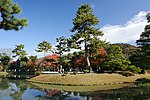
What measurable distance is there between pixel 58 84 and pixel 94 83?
5490 mm

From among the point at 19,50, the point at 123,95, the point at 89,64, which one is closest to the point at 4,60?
the point at 19,50

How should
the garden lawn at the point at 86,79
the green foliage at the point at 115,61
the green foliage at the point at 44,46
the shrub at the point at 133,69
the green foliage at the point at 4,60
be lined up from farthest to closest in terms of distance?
1. the green foliage at the point at 4,60
2. the green foliage at the point at 44,46
3. the shrub at the point at 133,69
4. the green foliage at the point at 115,61
5. the garden lawn at the point at 86,79

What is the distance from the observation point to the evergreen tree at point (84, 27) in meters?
39.8

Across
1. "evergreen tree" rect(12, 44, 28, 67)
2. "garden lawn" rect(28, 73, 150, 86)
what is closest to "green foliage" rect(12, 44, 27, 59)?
"evergreen tree" rect(12, 44, 28, 67)

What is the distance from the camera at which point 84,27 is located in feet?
133

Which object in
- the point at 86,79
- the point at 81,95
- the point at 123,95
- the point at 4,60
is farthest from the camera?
the point at 4,60

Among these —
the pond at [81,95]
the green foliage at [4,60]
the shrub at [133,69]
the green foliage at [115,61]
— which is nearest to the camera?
the pond at [81,95]

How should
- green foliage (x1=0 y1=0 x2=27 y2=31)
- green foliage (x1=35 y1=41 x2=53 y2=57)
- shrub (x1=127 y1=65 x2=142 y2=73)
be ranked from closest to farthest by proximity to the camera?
1. green foliage (x1=0 y1=0 x2=27 y2=31)
2. shrub (x1=127 y1=65 x2=142 y2=73)
3. green foliage (x1=35 y1=41 x2=53 y2=57)

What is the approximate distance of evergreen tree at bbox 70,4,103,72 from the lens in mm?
39781

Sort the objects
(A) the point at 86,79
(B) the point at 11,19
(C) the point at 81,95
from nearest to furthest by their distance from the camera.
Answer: (B) the point at 11,19, (C) the point at 81,95, (A) the point at 86,79

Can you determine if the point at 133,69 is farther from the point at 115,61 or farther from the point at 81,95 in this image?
the point at 81,95

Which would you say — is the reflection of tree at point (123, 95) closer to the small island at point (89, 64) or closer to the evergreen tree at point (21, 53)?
the small island at point (89, 64)

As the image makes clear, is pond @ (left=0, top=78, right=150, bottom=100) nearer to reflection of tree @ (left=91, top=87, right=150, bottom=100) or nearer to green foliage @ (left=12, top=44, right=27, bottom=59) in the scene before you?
reflection of tree @ (left=91, top=87, right=150, bottom=100)

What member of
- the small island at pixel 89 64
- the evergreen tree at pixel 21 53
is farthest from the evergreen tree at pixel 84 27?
the evergreen tree at pixel 21 53
